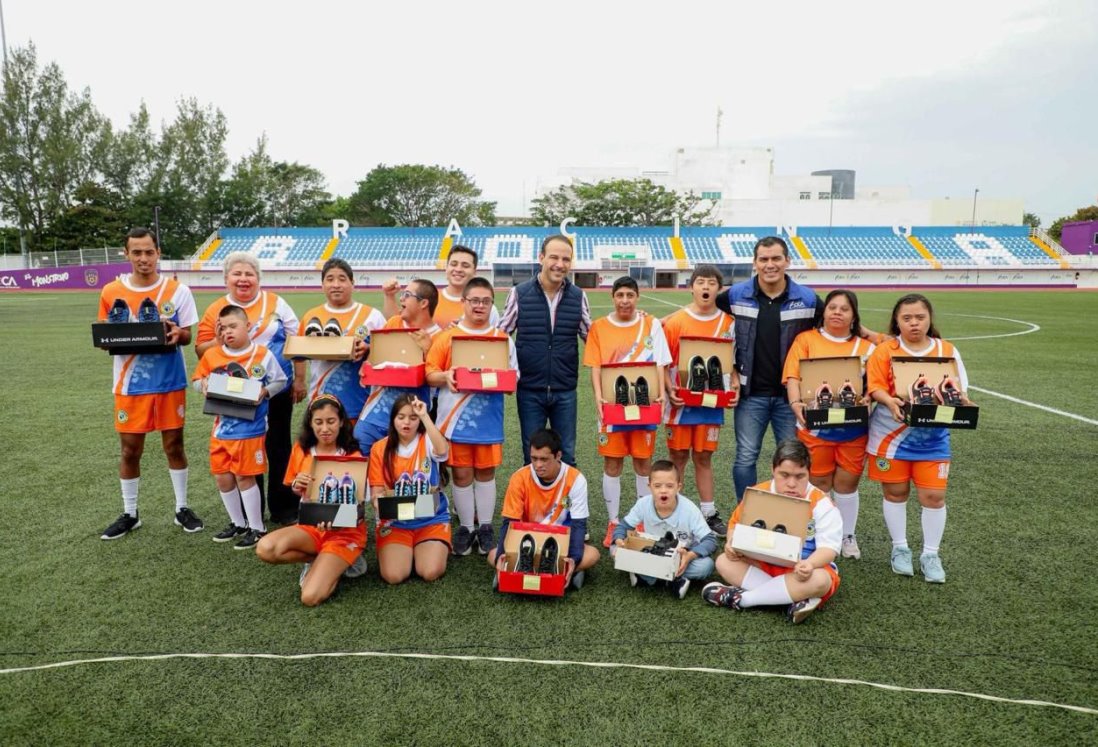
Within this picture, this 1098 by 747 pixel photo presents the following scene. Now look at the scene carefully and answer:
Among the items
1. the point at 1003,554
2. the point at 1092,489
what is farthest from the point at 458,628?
the point at 1092,489

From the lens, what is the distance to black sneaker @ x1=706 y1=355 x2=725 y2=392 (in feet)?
15.5

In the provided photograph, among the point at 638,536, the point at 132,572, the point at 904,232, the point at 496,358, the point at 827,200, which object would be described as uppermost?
the point at 827,200

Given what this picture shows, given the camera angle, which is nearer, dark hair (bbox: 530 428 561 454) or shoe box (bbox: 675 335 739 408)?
dark hair (bbox: 530 428 561 454)

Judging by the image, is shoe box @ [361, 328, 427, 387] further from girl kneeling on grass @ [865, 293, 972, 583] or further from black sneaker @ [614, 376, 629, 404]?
girl kneeling on grass @ [865, 293, 972, 583]

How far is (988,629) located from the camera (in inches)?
141

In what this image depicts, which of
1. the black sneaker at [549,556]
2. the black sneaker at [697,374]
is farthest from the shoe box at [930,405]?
the black sneaker at [549,556]

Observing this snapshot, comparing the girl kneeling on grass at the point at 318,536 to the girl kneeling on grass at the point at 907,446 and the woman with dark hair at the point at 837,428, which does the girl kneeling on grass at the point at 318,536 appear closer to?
the woman with dark hair at the point at 837,428

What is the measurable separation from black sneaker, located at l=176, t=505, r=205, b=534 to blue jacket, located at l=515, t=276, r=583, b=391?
271cm

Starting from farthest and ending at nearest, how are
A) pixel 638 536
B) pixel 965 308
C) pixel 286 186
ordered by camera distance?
pixel 286 186, pixel 965 308, pixel 638 536

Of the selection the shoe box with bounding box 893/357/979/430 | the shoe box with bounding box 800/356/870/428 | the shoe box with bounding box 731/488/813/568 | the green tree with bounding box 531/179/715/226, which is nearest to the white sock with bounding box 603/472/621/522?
the shoe box with bounding box 731/488/813/568

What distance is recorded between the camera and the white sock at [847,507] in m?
4.60

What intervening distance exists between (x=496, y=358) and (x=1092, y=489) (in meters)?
5.45

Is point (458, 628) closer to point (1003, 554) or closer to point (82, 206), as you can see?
point (1003, 554)

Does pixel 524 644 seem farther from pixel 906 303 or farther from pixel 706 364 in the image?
pixel 906 303
